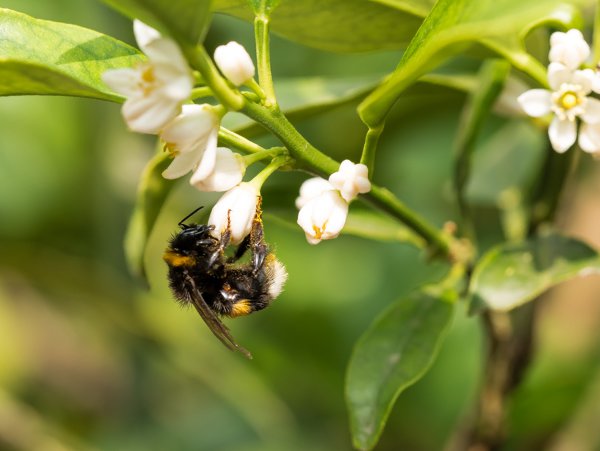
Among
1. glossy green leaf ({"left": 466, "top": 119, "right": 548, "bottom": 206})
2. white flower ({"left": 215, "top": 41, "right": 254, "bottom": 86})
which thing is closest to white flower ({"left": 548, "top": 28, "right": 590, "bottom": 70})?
white flower ({"left": 215, "top": 41, "right": 254, "bottom": 86})

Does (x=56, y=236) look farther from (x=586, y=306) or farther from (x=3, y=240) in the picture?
(x=586, y=306)

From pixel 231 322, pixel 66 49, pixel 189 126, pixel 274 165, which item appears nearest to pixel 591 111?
pixel 274 165

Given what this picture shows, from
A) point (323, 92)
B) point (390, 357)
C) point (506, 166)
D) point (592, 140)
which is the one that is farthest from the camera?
point (506, 166)

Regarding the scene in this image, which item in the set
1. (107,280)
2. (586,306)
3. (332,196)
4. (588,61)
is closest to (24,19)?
(332,196)

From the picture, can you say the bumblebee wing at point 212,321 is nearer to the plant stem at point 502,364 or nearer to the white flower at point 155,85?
the white flower at point 155,85

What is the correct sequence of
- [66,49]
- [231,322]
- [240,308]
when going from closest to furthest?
[66,49] < [240,308] < [231,322]

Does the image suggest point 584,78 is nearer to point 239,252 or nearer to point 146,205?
point 239,252
